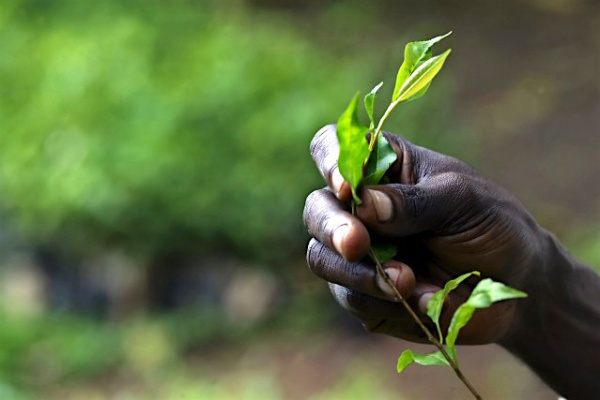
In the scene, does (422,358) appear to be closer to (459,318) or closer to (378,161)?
(459,318)

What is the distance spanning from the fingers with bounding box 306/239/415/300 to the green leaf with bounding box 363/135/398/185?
3.4 inches

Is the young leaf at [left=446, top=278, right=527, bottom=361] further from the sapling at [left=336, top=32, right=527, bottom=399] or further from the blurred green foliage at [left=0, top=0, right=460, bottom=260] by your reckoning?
the blurred green foliage at [left=0, top=0, right=460, bottom=260]

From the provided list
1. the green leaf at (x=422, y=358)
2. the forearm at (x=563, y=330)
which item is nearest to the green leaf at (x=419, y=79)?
the green leaf at (x=422, y=358)

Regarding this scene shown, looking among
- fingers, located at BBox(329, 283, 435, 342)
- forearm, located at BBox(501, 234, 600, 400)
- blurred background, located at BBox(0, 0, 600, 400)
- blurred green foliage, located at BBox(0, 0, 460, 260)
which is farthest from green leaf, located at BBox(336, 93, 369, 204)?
blurred green foliage, located at BBox(0, 0, 460, 260)

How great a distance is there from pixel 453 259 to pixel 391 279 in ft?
0.57

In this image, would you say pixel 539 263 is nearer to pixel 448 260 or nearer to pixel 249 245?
pixel 448 260

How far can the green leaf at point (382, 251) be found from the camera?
86 cm

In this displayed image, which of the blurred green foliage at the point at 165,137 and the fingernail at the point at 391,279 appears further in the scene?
the blurred green foliage at the point at 165,137

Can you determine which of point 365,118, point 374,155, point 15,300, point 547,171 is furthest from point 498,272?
point 547,171

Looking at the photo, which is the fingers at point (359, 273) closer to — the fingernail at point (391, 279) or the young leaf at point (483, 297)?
the fingernail at point (391, 279)

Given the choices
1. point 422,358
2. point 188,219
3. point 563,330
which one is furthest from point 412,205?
point 188,219

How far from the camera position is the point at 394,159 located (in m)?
0.80

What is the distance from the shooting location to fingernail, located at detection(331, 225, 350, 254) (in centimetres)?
80

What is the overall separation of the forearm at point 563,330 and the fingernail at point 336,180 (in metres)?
0.39
